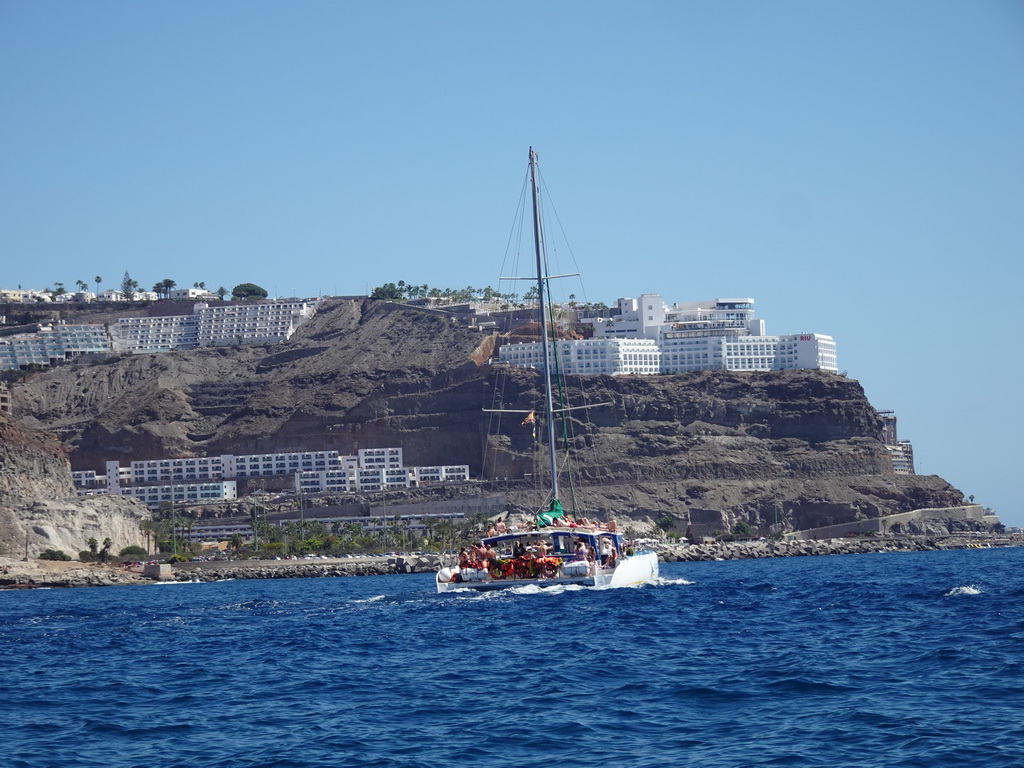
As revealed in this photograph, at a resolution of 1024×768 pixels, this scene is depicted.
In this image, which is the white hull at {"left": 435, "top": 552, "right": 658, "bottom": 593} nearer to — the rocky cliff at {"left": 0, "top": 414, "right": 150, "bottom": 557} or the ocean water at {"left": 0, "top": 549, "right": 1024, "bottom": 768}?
the ocean water at {"left": 0, "top": 549, "right": 1024, "bottom": 768}

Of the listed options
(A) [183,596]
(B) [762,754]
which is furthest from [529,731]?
(A) [183,596]

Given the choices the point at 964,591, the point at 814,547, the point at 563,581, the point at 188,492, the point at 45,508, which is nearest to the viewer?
the point at 964,591

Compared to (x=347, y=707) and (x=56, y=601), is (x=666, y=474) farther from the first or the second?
(x=347, y=707)

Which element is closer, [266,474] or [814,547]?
[814,547]

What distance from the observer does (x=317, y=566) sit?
365ft

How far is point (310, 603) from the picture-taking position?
56906 millimetres

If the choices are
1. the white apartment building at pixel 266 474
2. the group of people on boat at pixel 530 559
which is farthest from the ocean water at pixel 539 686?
the white apartment building at pixel 266 474

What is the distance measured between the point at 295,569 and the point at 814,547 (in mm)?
53737

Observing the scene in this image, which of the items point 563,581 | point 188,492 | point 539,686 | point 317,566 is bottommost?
point 317,566

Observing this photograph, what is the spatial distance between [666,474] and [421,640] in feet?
463

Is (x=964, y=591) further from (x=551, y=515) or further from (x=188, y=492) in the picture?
(x=188, y=492)

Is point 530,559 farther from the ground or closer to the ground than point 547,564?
farther from the ground

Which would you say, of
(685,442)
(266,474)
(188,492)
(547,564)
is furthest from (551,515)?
(266,474)

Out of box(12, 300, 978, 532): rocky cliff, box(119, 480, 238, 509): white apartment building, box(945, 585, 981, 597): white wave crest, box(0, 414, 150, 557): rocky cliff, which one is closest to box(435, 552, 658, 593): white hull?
box(945, 585, 981, 597): white wave crest
